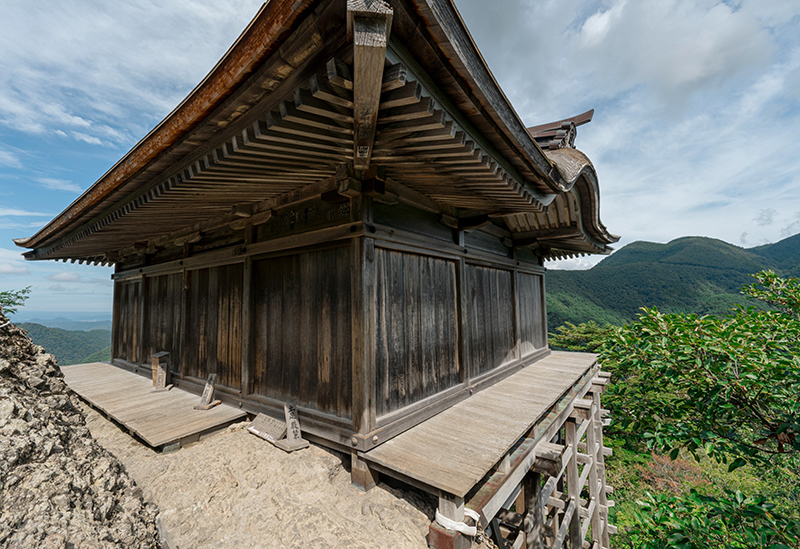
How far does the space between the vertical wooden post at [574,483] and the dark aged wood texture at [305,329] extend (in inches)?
131

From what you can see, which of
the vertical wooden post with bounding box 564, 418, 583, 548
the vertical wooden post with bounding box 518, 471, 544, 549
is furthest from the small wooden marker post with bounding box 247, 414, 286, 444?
the vertical wooden post with bounding box 564, 418, 583, 548

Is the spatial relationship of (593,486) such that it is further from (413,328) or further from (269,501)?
(269,501)

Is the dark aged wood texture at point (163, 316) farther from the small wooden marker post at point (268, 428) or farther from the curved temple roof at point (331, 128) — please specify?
the small wooden marker post at point (268, 428)

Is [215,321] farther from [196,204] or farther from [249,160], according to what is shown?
[249,160]

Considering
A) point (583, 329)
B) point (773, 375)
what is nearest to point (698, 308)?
point (583, 329)

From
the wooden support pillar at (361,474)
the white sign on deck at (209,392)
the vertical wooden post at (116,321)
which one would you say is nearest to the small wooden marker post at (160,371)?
the white sign on deck at (209,392)

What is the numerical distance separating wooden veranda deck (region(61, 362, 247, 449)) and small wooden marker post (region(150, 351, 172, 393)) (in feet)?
0.50

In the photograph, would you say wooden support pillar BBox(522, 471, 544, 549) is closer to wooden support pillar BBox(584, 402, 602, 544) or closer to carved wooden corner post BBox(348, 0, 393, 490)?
carved wooden corner post BBox(348, 0, 393, 490)

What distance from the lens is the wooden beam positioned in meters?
1.31

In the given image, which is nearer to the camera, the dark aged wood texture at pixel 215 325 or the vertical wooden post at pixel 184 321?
the dark aged wood texture at pixel 215 325

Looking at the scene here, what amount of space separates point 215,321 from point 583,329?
2025cm

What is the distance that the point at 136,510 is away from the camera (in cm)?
138

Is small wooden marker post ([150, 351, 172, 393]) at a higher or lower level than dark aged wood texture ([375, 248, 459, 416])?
lower

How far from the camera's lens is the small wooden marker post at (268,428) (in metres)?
3.52
